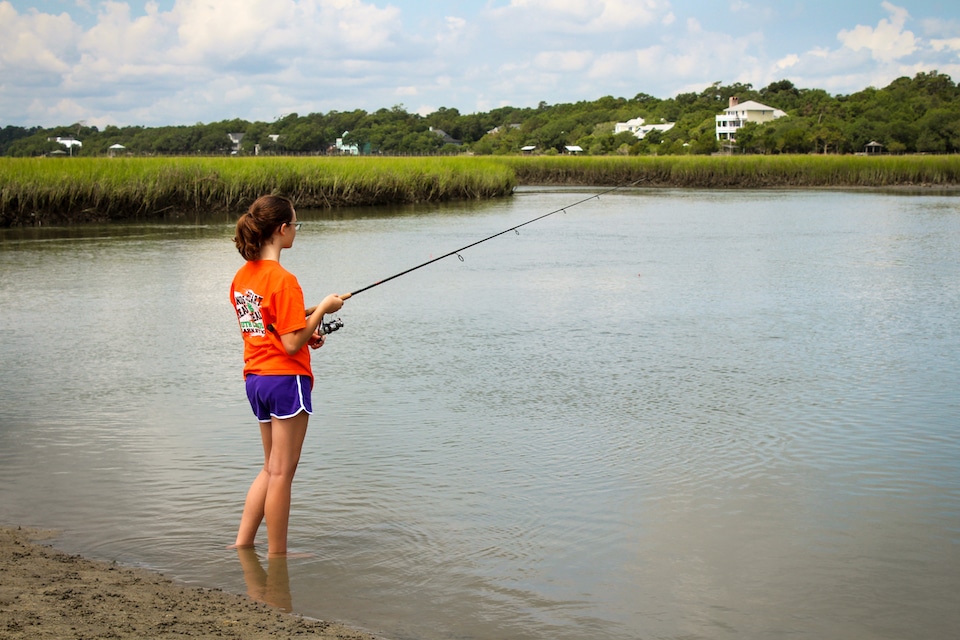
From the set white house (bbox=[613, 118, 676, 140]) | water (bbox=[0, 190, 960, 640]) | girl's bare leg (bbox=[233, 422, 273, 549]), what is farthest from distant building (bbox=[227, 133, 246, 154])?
girl's bare leg (bbox=[233, 422, 273, 549])

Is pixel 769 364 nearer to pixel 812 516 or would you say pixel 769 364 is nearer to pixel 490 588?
pixel 812 516

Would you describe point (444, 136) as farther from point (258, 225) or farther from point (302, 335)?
point (302, 335)

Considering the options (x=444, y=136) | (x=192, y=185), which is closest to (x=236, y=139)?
(x=444, y=136)

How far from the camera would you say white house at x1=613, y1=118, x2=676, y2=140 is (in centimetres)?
11150

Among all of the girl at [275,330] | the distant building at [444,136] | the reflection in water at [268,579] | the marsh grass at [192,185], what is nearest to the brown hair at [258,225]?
the girl at [275,330]

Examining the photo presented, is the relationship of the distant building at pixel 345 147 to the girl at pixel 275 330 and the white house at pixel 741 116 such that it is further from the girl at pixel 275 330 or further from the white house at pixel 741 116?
the girl at pixel 275 330

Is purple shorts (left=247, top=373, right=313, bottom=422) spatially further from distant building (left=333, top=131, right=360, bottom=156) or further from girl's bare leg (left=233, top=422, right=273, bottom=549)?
distant building (left=333, top=131, right=360, bottom=156)

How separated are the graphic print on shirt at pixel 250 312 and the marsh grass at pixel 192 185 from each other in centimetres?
1678

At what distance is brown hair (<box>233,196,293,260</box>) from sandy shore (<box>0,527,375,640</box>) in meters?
1.12

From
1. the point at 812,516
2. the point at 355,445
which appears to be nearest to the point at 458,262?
the point at 355,445

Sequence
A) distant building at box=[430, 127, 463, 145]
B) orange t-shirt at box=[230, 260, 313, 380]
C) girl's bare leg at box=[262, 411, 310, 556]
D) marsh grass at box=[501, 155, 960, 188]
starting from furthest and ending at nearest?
distant building at box=[430, 127, 463, 145]
marsh grass at box=[501, 155, 960, 188]
girl's bare leg at box=[262, 411, 310, 556]
orange t-shirt at box=[230, 260, 313, 380]

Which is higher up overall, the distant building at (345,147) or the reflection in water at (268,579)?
the distant building at (345,147)

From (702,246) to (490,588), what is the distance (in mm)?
13159

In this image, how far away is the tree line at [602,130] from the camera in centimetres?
6869
